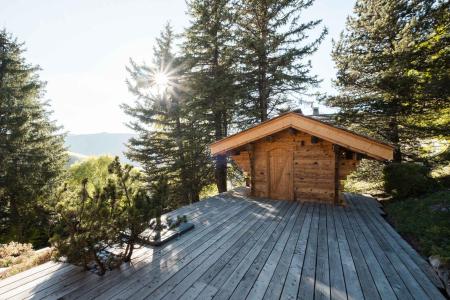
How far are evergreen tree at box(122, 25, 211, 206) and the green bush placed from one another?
9.23 metres

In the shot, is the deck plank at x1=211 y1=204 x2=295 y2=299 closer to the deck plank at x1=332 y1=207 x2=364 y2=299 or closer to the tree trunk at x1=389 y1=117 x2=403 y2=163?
the deck plank at x1=332 y1=207 x2=364 y2=299

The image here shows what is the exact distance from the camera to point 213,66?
1369 cm

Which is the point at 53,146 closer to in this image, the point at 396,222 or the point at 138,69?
the point at 138,69

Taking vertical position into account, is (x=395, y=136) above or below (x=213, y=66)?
below

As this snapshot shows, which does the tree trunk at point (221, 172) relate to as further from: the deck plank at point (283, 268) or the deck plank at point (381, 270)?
the deck plank at point (381, 270)

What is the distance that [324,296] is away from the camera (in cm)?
288

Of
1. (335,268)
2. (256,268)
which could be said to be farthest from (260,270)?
(335,268)

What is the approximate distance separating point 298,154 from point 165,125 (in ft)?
27.7

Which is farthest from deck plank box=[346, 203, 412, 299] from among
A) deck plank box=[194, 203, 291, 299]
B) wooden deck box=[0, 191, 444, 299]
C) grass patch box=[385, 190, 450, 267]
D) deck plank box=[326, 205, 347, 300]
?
deck plank box=[194, 203, 291, 299]

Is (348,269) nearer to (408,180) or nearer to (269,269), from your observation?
(269,269)

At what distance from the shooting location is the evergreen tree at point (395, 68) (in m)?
9.47

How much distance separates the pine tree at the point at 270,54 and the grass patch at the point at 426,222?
806cm

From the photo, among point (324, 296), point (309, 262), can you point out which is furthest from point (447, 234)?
point (324, 296)

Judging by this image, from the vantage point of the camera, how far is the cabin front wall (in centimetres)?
802
